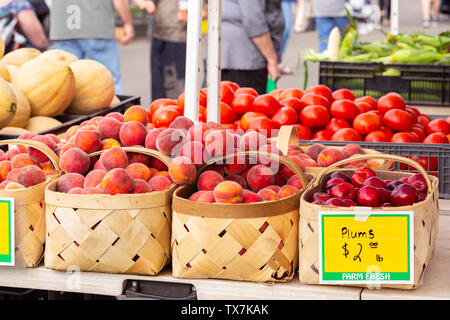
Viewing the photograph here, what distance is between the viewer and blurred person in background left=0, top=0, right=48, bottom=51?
199 inches

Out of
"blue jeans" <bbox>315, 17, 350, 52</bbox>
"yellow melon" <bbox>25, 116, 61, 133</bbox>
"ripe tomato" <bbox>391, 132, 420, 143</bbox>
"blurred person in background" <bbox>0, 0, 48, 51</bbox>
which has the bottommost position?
"ripe tomato" <bbox>391, 132, 420, 143</bbox>

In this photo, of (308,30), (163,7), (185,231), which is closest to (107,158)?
(185,231)

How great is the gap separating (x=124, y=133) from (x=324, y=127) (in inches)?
43.9

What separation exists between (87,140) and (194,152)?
30cm

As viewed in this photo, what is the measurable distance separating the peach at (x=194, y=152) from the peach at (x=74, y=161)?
0.80 feet

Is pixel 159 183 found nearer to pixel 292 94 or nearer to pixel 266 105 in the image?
pixel 266 105

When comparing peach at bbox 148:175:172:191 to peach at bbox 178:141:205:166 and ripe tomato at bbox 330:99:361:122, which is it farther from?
ripe tomato at bbox 330:99:361:122

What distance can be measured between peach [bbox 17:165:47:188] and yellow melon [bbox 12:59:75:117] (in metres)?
1.17

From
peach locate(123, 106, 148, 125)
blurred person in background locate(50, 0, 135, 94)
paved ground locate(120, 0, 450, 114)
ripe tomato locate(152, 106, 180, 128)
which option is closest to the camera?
peach locate(123, 106, 148, 125)

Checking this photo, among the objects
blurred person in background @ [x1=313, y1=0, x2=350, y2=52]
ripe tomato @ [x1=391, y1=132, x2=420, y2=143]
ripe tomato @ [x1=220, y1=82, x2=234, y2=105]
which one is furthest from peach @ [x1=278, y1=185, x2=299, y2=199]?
blurred person in background @ [x1=313, y1=0, x2=350, y2=52]

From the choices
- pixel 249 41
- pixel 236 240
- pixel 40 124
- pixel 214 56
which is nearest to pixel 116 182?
pixel 236 240

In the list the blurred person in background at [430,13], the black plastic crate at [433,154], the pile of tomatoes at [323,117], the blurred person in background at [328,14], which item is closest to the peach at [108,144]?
the pile of tomatoes at [323,117]

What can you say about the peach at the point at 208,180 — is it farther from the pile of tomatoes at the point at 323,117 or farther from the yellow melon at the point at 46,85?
the yellow melon at the point at 46,85

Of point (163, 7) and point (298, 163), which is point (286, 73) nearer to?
point (163, 7)
